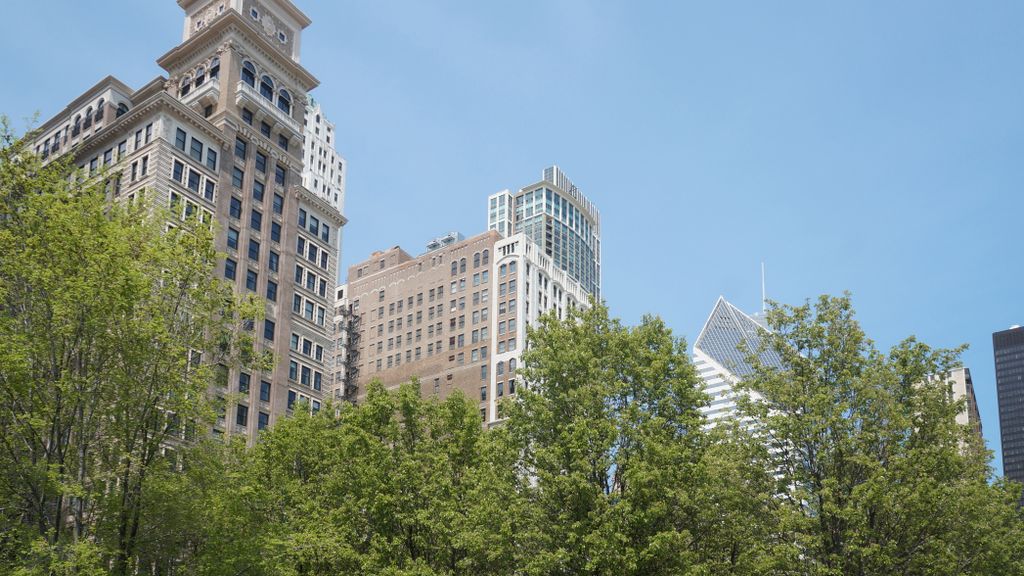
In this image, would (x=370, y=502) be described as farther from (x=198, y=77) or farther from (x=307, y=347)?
(x=198, y=77)

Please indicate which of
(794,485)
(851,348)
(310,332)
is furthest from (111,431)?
(310,332)

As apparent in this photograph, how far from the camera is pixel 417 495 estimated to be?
114 ft

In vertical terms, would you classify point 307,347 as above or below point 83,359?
Result: above

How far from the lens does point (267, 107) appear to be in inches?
3484

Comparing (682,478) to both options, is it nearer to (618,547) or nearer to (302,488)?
(618,547)

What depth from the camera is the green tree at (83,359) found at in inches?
1191

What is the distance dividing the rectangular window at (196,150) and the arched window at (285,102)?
13.1 metres

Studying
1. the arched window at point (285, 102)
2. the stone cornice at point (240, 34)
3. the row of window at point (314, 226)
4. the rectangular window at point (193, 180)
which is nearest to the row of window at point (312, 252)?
the row of window at point (314, 226)

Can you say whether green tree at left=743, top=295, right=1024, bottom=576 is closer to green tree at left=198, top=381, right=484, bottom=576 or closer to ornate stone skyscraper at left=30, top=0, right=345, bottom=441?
green tree at left=198, top=381, right=484, bottom=576

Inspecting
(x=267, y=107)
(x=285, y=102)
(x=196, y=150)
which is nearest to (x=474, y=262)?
(x=285, y=102)

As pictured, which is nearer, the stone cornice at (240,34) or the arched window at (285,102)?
the stone cornice at (240,34)

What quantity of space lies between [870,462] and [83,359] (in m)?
25.8

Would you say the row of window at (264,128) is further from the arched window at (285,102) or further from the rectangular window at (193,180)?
the rectangular window at (193,180)

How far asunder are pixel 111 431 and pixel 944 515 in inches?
1091
